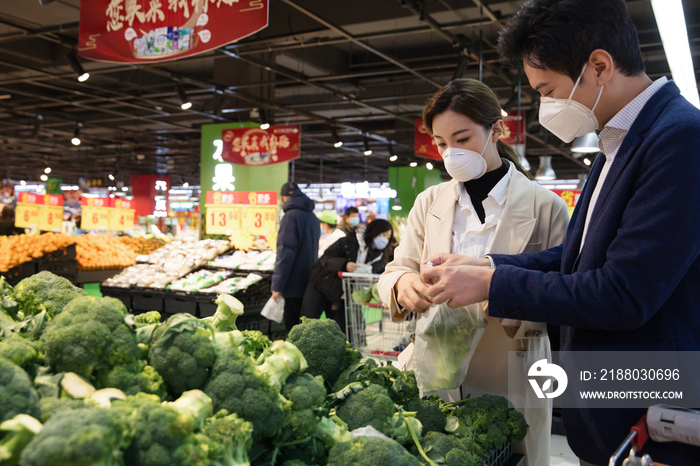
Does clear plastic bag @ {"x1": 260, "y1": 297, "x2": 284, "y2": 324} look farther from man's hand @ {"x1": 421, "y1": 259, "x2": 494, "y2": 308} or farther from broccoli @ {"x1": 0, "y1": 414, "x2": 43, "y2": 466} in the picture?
broccoli @ {"x1": 0, "y1": 414, "x2": 43, "y2": 466}

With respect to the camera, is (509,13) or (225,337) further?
(509,13)

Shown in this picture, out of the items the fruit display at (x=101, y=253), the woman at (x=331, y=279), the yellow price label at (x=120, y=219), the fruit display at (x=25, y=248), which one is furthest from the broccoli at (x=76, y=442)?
the yellow price label at (x=120, y=219)

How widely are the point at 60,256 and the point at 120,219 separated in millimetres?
4344

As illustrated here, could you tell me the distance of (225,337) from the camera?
122 cm

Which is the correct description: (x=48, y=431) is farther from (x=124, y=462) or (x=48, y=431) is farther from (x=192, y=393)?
(x=192, y=393)

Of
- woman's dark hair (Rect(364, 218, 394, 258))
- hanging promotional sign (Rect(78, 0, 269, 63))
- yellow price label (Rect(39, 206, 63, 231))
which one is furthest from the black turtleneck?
yellow price label (Rect(39, 206, 63, 231))

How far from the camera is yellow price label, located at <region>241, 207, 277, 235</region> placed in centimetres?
830

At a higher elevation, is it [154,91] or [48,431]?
[154,91]

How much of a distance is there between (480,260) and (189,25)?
2934 mm

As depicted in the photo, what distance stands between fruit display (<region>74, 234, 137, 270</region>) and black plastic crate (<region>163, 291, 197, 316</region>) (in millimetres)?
5217

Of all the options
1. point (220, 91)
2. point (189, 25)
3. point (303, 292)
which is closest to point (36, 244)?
point (220, 91)

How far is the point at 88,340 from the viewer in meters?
0.97

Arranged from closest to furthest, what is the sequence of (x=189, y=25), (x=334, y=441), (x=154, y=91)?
(x=334, y=441), (x=189, y=25), (x=154, y=91)

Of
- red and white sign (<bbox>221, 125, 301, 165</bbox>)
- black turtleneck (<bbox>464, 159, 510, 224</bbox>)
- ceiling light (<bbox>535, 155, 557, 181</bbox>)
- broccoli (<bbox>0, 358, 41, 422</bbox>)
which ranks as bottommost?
broccoli (<bbox>0, 358, 41, 422</bbox>)
